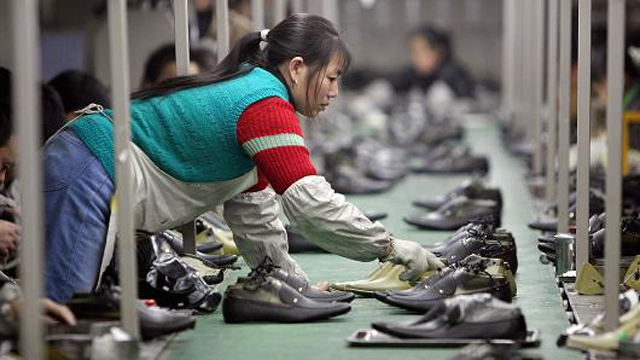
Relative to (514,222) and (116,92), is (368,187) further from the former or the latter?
(116,92)

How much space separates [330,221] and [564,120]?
145cm

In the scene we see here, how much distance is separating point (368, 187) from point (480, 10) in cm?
1397

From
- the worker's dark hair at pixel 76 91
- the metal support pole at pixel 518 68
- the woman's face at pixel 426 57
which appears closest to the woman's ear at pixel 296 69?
the worker's dark hair at pixel 76 91

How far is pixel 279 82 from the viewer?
4711 mm

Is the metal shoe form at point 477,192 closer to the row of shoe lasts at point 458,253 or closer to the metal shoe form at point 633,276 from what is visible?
the row of shoe lasts at point 458,253

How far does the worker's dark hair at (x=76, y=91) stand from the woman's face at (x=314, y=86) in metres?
1.76

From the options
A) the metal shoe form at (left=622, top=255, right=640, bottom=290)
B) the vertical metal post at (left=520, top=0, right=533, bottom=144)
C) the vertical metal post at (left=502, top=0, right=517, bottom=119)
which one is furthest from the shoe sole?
the vertical metal post at (left=502, top=0, right=517, bottom=119)

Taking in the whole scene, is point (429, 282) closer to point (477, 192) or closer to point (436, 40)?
point (477, 192)

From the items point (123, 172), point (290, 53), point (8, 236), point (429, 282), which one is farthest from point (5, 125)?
point (429, 282)

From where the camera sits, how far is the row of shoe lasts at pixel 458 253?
192 inches

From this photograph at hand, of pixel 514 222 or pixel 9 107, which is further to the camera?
pixel 514 222

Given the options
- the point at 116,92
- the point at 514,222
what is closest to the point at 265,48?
the point at 116,92

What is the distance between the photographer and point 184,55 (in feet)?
18.1

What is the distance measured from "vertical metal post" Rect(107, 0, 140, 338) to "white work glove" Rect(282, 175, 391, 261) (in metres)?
0.77
